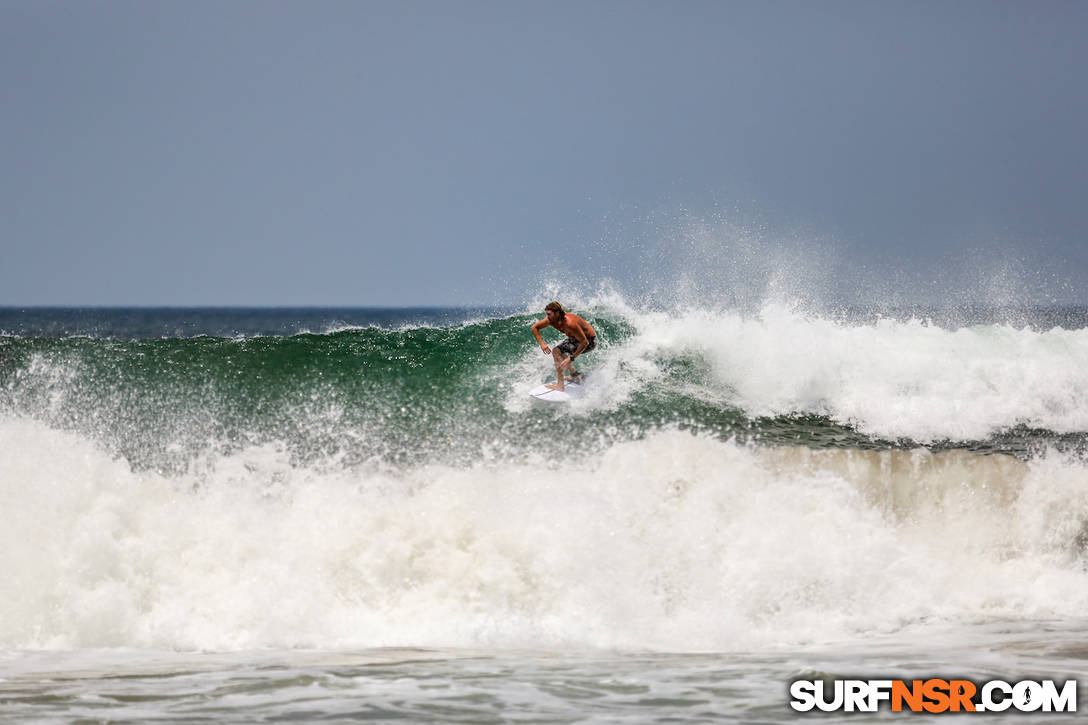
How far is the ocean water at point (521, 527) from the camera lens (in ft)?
22.4

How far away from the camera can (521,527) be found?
9.17 m

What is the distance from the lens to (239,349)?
543 inches

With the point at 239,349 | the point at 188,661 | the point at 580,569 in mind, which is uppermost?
the point at 239,349

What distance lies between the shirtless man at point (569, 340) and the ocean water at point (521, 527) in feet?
1.30

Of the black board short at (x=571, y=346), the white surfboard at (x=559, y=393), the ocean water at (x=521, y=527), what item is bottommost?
the ocean water at (x=521, y=527)

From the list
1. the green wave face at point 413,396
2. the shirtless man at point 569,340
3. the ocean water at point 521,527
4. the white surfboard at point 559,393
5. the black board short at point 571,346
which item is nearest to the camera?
the ocean water at point 521,527

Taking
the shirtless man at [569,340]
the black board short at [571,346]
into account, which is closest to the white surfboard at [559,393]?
the shirtless man at [569,340]

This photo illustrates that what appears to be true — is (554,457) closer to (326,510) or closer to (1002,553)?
(326,510)

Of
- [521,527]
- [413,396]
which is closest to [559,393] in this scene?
[413,396]

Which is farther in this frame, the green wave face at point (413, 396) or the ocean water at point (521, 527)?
the green wave face at point (413, 396)

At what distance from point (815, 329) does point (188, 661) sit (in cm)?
983

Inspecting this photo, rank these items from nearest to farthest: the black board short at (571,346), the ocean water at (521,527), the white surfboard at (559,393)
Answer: the ocean water at (521,527) < the white surfboard at (559,393) < the black board short at (571,346)

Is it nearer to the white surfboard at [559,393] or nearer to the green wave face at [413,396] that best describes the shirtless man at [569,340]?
the white surfboard at [559,393]

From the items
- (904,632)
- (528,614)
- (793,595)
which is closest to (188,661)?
(528,614)
